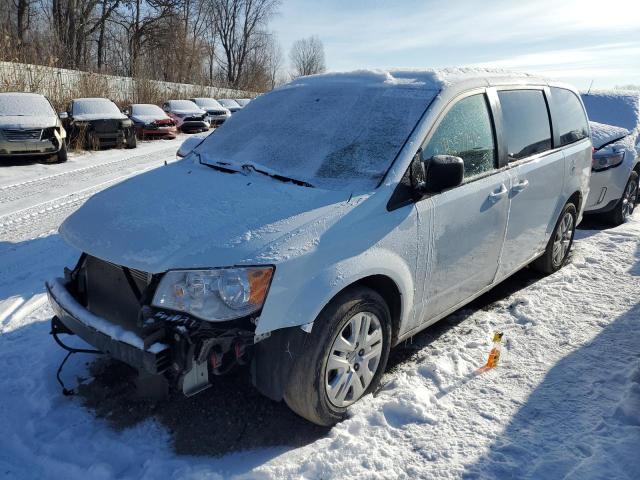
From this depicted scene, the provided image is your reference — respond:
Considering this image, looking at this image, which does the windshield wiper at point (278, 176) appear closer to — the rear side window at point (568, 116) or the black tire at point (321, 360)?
the black tire at point (321, 360)

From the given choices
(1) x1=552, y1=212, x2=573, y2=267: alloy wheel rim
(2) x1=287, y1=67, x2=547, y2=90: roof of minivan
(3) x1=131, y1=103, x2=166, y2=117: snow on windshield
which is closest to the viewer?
(2) x1=287, y1=67, x2=547, y2=90: roof of minivan

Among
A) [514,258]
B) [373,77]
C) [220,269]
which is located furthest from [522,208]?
[220,269]

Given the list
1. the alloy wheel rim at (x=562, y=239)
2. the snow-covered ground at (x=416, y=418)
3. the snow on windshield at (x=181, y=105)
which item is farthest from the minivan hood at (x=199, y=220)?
the snow on windshield at (x=181, y=105)

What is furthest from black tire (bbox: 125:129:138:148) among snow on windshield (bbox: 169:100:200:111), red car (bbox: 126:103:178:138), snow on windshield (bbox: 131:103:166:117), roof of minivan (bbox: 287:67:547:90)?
roof of minivan (bbox: 287:67:547:90)

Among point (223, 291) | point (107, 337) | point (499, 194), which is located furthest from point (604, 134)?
point (107, 337)

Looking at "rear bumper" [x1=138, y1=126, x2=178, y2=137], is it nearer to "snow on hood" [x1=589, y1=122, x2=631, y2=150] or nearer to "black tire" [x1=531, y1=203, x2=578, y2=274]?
"snow on hood" [x1=589, y1=122, x2=631, y2=150]

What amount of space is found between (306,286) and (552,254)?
11.2ft

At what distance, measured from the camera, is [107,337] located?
2.42 metres

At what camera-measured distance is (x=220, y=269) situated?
2.27 m

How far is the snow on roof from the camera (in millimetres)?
8258

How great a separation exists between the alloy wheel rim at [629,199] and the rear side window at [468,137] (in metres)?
4.64

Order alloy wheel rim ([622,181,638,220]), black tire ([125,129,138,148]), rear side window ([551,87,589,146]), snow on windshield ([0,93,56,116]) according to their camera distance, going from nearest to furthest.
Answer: rear side window ([551,87,589,146])
alloy wheel rim ([622,181,638,220])
snow on windshield ([0,93,56,116])
black tire ([125,129,138,148])

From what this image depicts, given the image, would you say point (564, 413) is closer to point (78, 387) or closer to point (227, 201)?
point (227, 201)

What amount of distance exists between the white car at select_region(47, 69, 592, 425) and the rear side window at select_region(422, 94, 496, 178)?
0.01 metres
